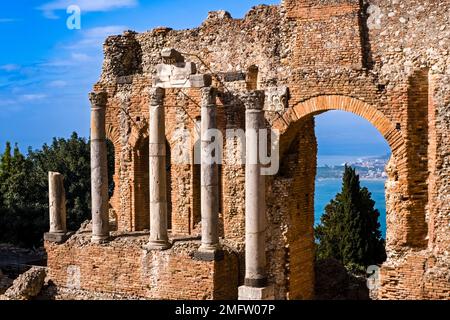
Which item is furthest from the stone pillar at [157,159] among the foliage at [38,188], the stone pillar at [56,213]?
the foliage at [38,188]

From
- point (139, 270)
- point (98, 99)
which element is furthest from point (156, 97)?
point (139, 270)

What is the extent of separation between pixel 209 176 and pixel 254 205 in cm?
157

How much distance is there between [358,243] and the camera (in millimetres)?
25953

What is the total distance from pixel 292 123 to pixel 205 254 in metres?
3.69

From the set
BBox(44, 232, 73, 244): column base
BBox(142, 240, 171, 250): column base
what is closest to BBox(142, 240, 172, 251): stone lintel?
BBox(142, 240, 171, 250): column base

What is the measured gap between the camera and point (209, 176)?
1630 cm

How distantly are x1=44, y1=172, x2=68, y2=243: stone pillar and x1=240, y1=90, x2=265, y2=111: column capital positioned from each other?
6.99 metres

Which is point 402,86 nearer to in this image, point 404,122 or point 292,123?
point 404,122

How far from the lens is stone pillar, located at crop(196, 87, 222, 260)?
16203 millimetres

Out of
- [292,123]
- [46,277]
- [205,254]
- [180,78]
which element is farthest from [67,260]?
[292,123]

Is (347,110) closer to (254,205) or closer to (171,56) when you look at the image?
(254,205)

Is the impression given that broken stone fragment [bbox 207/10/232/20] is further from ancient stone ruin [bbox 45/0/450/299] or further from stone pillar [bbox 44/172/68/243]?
stone pillar [bbox 44/172/68/243]

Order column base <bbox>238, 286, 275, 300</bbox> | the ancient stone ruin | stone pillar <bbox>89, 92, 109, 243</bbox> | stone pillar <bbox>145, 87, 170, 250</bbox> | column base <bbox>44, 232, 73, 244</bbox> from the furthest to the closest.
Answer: column base <bbox>44, 232, 73, 244</bbox> < stone pillar <bbox>89, 92, 109, 243</bbox> < stone pillar <bbox>145, 87, 170, 250</bbox> < column base <bbox>238, 286, 275, 300</bbox> < the ancient stone ruin
